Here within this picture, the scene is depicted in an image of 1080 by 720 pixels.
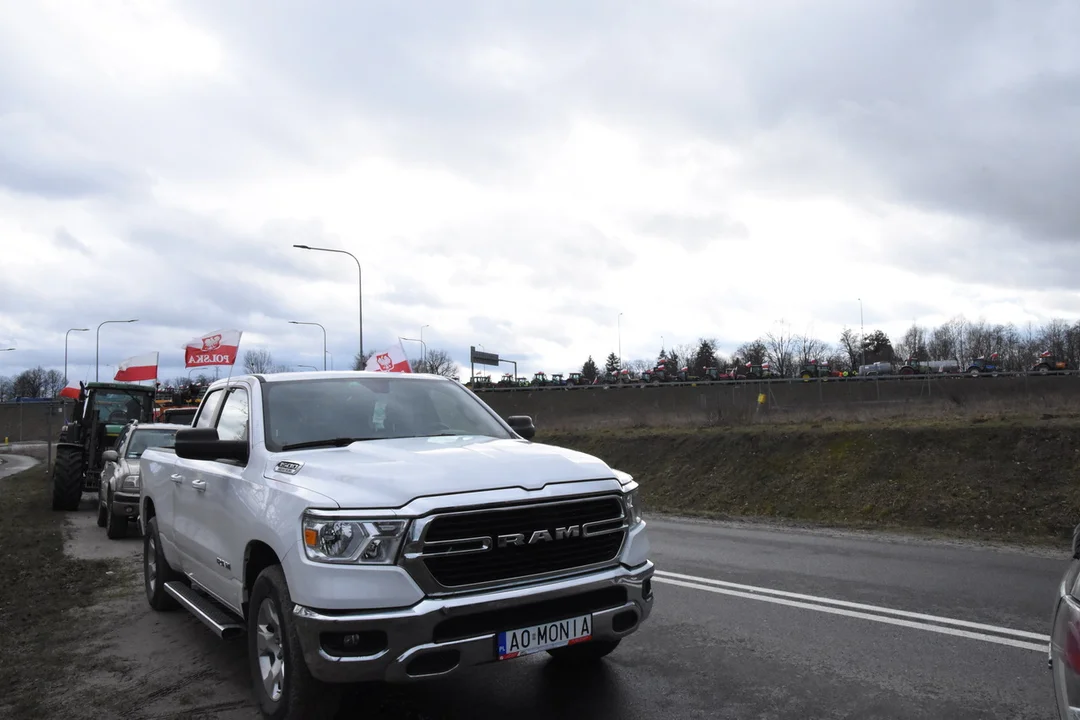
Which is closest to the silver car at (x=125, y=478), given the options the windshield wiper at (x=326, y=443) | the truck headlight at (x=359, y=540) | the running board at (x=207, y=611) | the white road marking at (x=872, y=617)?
the running board at (x=207, y=611)

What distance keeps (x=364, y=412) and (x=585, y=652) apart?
2.14 meters

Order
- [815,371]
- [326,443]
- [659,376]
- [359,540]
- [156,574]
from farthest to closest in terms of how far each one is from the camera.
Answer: [659,376], [815,371], [156,574], [326,443], [359,540]

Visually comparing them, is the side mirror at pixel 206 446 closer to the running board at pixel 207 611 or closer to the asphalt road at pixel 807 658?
the running board at pixel 207 611

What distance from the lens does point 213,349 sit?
2384cm

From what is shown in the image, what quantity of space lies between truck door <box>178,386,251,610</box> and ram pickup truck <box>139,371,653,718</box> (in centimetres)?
2

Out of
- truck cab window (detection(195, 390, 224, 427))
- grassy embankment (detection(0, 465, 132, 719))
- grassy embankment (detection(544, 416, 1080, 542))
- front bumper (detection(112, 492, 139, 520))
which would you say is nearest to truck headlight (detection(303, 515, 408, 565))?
grassy embankment (detection(0, 465, 132, 719))

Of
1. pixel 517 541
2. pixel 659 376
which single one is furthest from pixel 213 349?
pixel 659 376

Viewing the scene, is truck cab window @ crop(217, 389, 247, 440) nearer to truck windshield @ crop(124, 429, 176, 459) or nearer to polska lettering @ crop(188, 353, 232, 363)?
truck windshield @ crop(124, 429, 176, 459)

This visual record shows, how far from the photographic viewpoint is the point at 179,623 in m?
6.81

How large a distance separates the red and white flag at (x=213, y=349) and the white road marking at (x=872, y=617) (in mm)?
18667

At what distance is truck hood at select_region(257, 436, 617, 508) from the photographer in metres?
3.96

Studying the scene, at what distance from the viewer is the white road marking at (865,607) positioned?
5809 millimetres

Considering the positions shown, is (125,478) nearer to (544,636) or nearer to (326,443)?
(326,443)

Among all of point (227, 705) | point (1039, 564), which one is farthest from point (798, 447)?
point (227, 705)
